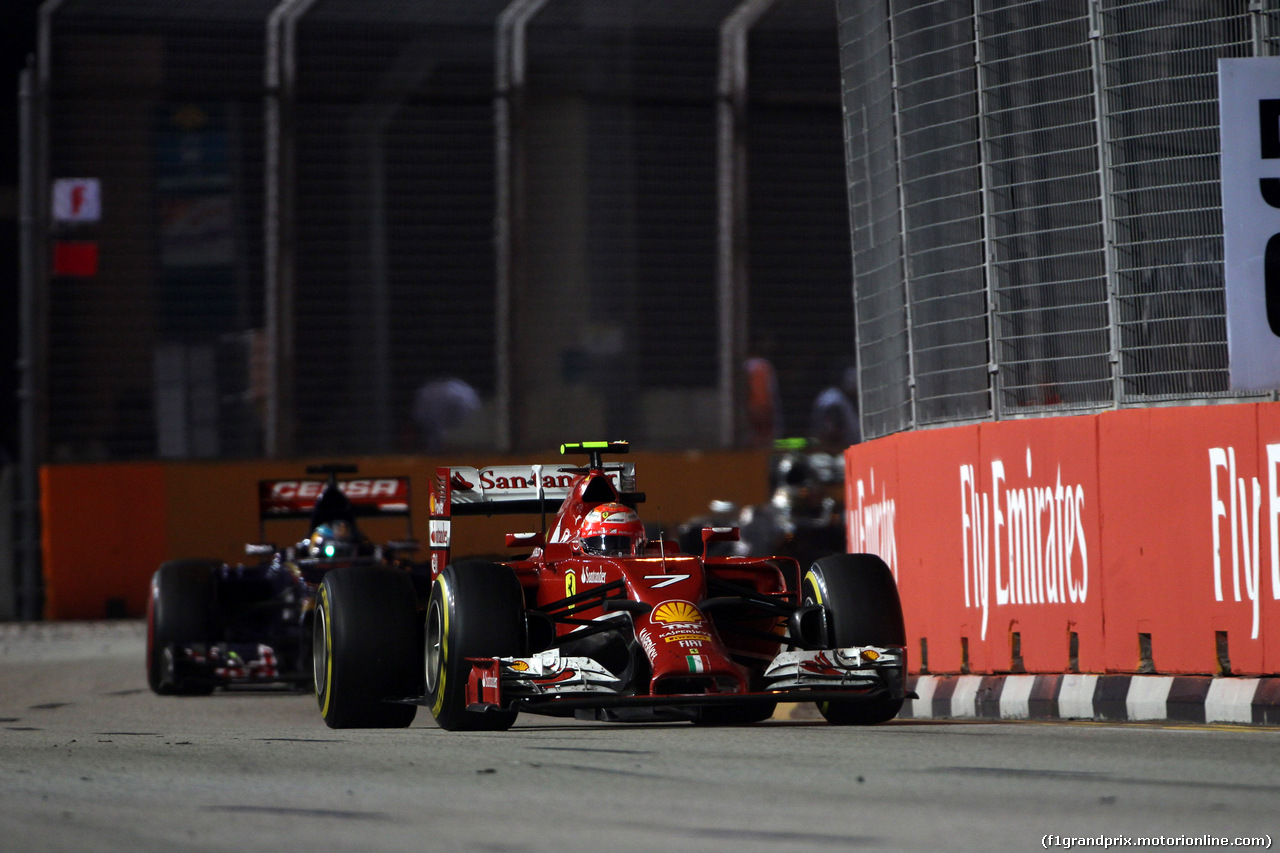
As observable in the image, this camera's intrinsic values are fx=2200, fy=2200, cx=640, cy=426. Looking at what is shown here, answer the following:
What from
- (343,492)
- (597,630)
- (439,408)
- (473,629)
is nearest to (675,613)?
(597,630)

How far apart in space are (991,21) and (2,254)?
2410 cm

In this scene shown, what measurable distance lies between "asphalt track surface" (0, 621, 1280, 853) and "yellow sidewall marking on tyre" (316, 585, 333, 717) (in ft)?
2.09

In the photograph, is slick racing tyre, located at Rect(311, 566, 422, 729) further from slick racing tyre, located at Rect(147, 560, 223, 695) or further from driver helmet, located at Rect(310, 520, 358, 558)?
driver helmet, located at Rect(310, 520, 358, 558)

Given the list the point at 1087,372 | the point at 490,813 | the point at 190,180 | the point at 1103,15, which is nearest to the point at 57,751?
the point at 490,813

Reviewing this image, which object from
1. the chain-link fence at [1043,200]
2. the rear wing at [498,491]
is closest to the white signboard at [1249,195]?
the chain-link fence at [1043,200]

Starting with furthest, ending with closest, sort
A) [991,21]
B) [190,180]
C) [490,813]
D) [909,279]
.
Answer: [190,180] → [909,279] → [991,21] → [490,813]

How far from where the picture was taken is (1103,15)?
10688 mm

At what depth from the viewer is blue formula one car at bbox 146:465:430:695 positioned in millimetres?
14500

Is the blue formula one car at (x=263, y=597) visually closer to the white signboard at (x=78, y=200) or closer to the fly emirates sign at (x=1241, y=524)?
the fly emirates sign at (x=1241, y=524)

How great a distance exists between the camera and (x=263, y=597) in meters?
15.1

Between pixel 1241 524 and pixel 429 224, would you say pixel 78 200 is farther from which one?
pixel 1241 524

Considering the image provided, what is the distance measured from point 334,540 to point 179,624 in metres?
1.22

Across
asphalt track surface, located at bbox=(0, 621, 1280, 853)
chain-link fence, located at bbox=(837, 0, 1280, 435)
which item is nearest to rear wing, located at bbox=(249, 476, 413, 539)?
chain-link fence, located at bbox=(837, 0, 1280, 435)

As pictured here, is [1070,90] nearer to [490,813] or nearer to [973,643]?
[973,643]
